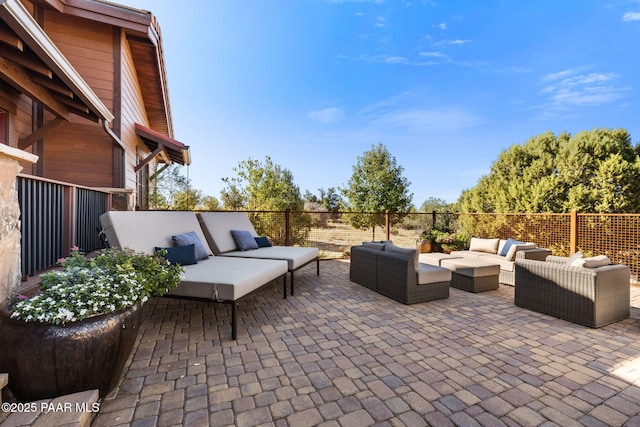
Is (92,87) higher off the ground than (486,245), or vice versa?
(92,87)

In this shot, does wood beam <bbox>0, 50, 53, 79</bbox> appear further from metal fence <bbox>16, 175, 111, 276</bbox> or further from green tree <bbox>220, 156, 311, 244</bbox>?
green tree <bbox>220, 156, 311, 244</bbox>

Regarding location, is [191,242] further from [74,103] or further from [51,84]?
[74,103]

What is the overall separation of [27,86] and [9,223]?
2.89 m

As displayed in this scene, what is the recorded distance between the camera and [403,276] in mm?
3637

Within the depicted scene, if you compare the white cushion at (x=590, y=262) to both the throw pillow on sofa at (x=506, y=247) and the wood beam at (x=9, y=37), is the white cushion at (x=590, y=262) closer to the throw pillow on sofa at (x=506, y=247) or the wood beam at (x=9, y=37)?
the throw pillow on sofa at (x=506, y=247)

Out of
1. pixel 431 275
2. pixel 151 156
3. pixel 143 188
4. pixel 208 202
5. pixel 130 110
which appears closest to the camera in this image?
pixel 431 275

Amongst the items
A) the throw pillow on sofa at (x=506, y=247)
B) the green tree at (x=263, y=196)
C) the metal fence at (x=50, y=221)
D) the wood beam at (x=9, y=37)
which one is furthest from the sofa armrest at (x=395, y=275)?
the wood beam at (x=9, y=37)

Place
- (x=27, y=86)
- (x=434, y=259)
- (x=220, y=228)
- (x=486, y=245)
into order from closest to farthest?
(x=27, y=86) < (x=220, y=228) < (x=434, y=259) < (x=486, y=245)

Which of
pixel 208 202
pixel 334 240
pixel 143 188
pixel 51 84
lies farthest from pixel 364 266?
pixel 208 202

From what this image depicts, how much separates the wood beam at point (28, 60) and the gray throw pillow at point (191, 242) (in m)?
2.38

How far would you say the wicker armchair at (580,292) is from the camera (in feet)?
9.65

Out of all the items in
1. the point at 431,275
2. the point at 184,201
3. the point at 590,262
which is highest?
the point at 184,201

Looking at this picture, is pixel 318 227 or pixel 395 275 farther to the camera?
pixel 318 227

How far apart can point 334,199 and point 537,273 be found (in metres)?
17.5
